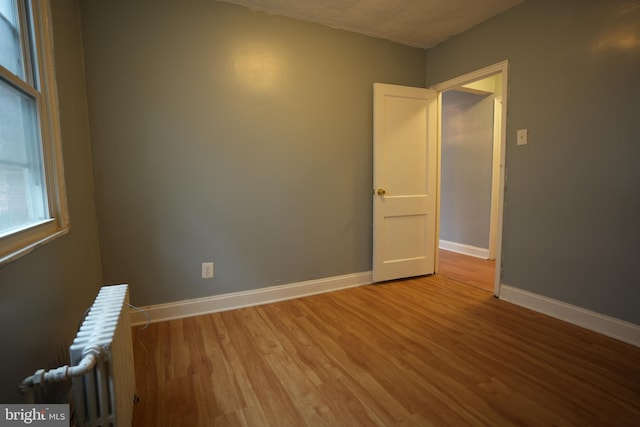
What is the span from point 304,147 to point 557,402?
236cm

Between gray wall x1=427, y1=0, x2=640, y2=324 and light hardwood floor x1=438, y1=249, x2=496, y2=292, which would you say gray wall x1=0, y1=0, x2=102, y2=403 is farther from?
light hardwood floor x1=438, y1=249, x2=496, y2=292

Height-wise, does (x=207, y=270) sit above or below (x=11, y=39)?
below

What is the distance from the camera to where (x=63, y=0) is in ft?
5.47

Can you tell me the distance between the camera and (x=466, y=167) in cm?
430

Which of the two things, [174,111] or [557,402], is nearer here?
[557,402]

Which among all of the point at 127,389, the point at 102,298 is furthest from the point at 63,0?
the point at 127,389

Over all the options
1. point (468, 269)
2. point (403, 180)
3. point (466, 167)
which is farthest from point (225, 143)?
point (466, 167)

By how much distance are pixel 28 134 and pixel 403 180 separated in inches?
110

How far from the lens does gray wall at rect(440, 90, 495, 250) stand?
404cm

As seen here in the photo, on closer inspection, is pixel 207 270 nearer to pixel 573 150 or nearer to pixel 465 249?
pixel 573 150

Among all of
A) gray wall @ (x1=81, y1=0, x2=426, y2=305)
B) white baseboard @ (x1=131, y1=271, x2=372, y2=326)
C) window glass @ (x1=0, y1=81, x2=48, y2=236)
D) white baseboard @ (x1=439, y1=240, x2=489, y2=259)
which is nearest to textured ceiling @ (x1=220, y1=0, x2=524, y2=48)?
gray wall @ (x1=81, y1=0, x2=426, y2=305)

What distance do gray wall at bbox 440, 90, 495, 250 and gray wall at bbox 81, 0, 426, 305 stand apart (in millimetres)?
1752

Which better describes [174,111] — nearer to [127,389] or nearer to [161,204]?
[161,204]

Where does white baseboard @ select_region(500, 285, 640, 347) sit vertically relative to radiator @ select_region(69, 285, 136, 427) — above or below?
below
